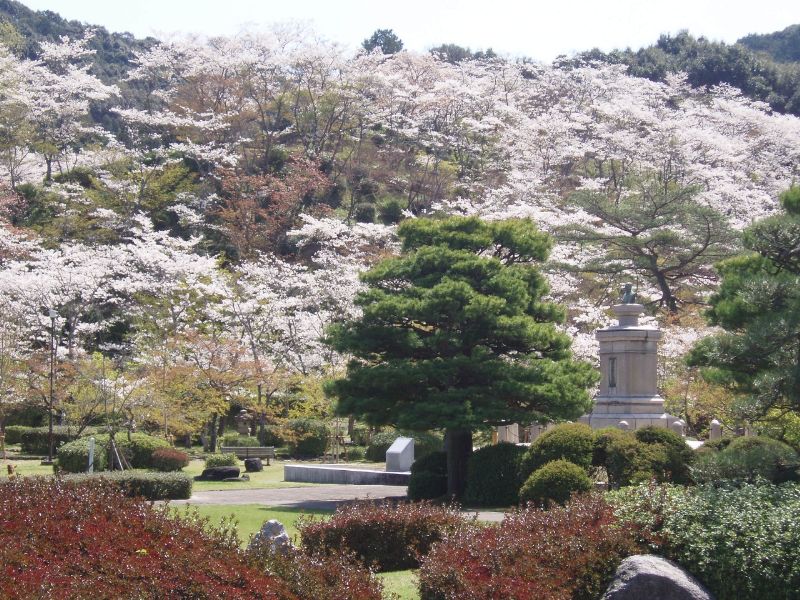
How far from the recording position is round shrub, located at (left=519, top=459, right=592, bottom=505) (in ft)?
53.8

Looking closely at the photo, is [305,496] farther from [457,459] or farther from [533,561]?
[533,561]

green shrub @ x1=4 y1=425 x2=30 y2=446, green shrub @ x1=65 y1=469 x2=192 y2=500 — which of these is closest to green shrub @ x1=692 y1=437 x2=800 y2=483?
green shrub @ x1=65 y1=469 x2=192 y2=500

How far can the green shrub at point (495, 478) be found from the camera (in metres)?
19.6

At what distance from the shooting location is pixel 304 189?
50594mm

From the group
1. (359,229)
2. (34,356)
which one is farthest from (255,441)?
(359,229)

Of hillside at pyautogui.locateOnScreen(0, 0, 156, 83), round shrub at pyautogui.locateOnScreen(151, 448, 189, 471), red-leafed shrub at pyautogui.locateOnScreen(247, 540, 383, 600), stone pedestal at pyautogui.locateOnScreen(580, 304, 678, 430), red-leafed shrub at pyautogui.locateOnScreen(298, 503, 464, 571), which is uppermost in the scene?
hillside at pyautogui.locateOnScreen(0, 0, 156, 83)

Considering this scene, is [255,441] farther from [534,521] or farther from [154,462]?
[534,521]

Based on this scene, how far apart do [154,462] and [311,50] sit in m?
38.8

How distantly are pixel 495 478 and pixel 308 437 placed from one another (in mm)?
16487

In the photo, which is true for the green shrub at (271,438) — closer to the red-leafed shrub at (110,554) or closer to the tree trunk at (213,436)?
the tree trunk at (213,436)

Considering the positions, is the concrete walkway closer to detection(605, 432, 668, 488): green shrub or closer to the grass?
detection(605, 432, 668, 488): green shrub

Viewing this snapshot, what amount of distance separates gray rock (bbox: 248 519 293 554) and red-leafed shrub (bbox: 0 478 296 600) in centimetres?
28

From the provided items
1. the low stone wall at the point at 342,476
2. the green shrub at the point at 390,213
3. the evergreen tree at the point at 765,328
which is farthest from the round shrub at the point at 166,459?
the green shrub at the point at 390,213

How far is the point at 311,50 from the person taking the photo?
2382 inches
